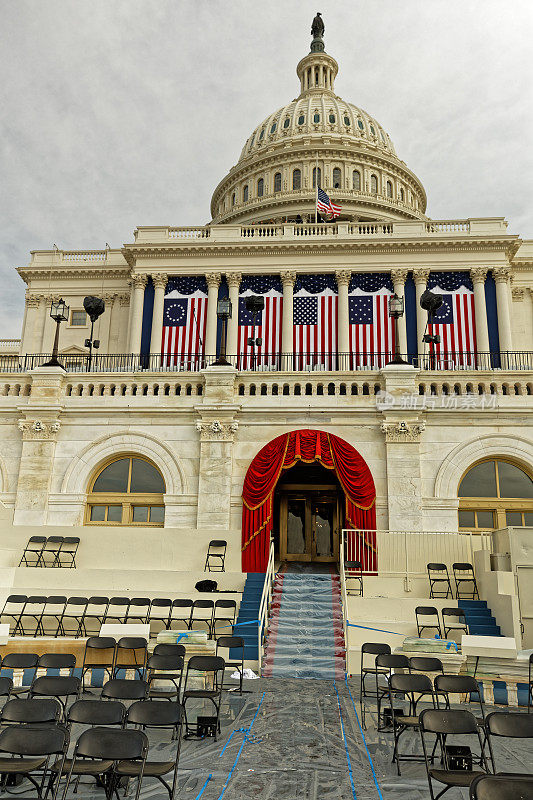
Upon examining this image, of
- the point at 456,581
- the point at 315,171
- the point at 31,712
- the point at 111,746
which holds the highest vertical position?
the point at 315,171

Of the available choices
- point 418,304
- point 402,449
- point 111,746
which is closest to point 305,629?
point 402,449

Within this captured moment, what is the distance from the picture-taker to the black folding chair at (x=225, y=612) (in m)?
14.2

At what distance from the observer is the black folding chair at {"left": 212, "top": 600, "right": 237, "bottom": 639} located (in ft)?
46.6

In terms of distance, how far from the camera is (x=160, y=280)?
39188 millimetres

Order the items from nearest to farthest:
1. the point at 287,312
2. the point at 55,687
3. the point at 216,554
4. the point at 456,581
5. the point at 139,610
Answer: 1. the point at 55,687
2. the point at 139,610
3. the point at 456,581
4. the point at 216,554
5. the point at 287,312

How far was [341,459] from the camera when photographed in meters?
18.9

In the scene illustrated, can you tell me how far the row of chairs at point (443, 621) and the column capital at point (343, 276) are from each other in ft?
85.4

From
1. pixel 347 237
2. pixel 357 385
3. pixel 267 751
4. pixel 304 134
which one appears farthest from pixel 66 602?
pixel 304 134

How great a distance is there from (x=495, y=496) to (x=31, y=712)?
1485cm

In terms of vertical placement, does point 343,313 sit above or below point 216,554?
above

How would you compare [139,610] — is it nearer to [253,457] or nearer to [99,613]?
[99,613]

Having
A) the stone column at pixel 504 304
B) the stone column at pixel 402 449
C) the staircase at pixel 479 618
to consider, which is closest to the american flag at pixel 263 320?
the stone column at pixel 504 304

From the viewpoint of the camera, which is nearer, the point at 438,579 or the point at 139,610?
the point at 139,610

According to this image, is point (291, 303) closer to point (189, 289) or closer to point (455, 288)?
point (189, 289)
